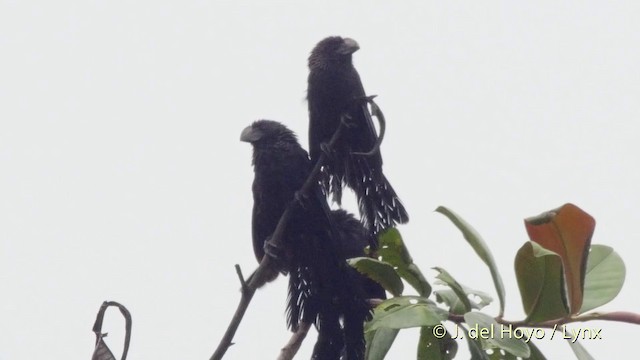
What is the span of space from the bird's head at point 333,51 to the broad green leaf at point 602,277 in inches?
125

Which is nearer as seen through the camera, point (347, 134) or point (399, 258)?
point (399, 258)

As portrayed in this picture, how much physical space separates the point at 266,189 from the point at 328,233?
20.9 inches

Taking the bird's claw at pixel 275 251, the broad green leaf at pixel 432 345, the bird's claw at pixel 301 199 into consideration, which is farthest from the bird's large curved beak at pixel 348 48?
the broad green leaf at pixel 432 345

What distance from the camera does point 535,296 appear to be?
171 centimetres

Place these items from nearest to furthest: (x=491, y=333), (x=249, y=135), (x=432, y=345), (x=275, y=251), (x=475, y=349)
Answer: (x=491, y=333) → (x=475, y=349) → (x=432, y=345) → (x=275, y=251) → (x=249, y=135)

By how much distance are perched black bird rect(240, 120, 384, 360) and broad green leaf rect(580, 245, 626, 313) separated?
1.14 metres

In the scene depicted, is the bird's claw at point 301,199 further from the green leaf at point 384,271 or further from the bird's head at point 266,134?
the green leaf at point 384,271

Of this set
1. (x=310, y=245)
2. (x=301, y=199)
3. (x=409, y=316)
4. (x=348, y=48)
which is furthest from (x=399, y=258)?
(x=348, y=48)

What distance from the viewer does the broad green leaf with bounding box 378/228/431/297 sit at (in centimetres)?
195

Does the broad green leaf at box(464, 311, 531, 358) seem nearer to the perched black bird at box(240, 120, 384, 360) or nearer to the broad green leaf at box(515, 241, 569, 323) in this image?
the broad green leaf at box(515, 241, 569, 323)

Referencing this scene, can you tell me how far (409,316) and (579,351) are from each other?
34 centimetres

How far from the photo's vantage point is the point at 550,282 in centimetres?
170

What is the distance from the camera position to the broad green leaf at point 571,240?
1.68 m

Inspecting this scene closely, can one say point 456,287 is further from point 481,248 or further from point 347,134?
point 347,134
